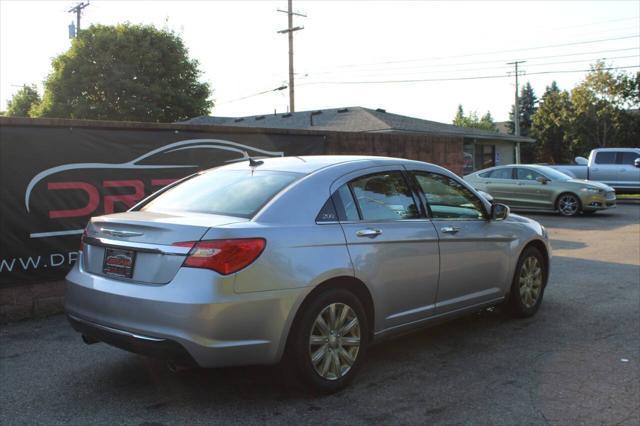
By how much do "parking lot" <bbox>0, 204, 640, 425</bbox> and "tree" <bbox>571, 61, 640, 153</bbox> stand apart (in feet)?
125

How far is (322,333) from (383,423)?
0.69m

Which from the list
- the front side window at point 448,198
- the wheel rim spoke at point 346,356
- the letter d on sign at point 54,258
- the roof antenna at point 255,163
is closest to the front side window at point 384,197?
the front side window at point 448,198

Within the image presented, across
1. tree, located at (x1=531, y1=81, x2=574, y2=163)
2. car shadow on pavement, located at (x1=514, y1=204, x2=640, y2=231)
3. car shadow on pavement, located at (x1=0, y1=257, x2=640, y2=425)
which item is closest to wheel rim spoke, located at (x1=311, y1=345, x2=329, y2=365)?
car shadow on pavement, located at (x1=0, y1=257, x2=640, y2=425)

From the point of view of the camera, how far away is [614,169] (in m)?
21.2

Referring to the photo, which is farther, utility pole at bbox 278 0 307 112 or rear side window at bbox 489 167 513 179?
utility pole at bbox 278 0 307 112

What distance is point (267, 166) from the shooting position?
4645 millimetres

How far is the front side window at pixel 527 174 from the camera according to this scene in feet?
55.7

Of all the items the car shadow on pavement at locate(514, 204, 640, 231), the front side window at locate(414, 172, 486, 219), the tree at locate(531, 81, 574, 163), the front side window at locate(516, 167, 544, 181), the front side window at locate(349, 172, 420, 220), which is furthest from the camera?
the tree at locate(531, 81, 574, 163)

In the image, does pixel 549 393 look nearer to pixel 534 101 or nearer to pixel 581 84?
pixel 581 84

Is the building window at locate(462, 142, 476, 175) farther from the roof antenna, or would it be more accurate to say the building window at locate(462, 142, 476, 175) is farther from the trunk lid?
the trunk lid

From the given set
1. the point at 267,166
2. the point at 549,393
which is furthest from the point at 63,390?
the point at 549,393

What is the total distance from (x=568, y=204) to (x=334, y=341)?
14.1m

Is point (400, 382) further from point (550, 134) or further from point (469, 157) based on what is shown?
point (550, 134)

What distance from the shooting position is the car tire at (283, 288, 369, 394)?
377 centimetres
